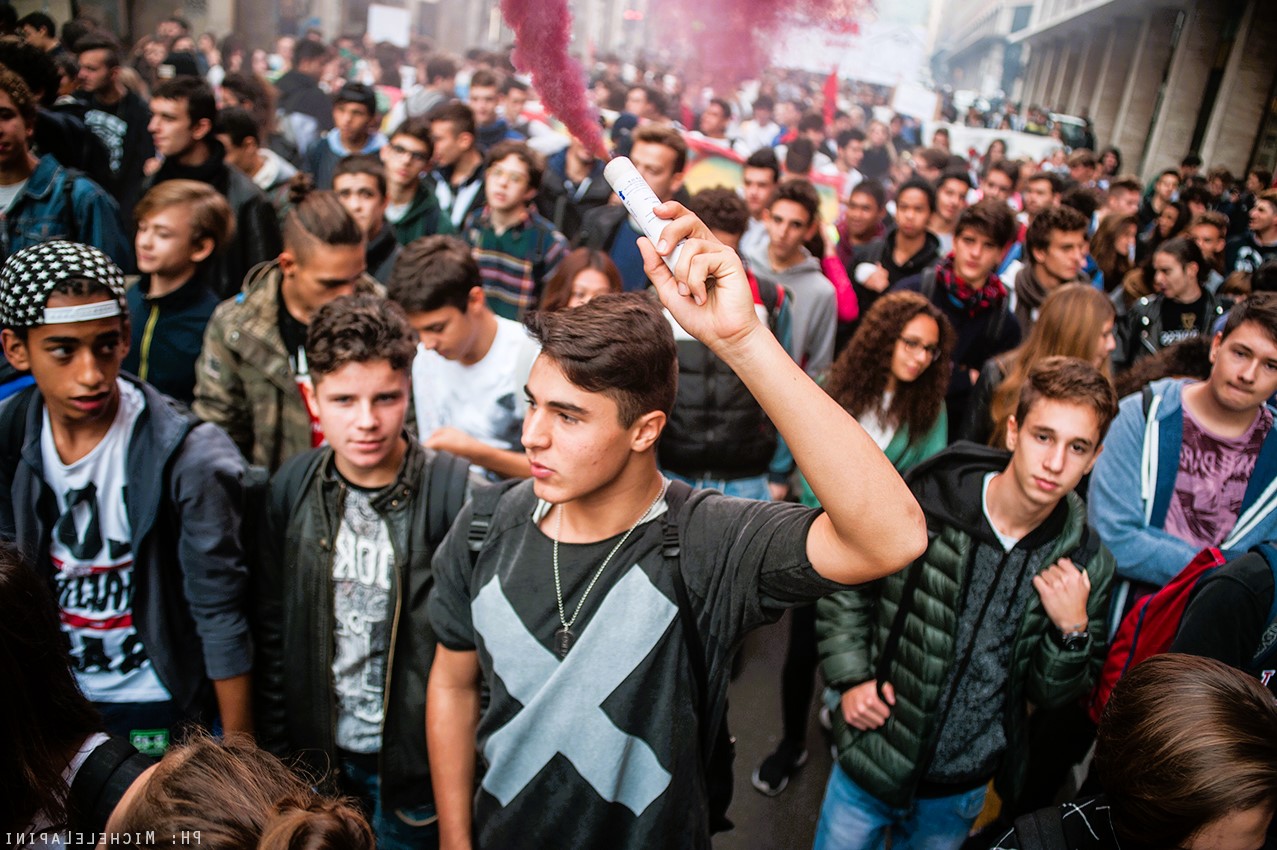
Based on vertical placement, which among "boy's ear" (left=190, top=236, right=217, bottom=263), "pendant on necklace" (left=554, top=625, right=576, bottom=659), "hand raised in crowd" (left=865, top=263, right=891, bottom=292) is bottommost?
"pendant on necklace" (left=554, top=625, right=576, bottom=659)

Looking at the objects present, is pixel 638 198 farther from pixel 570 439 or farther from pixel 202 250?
pixel 202 250

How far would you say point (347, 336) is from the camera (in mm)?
2449

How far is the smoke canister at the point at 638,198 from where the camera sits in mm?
1507

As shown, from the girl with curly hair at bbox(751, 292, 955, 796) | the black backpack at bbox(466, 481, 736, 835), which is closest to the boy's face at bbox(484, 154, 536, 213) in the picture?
the girl with curly hair at bbox(751, 292, 955, 796)

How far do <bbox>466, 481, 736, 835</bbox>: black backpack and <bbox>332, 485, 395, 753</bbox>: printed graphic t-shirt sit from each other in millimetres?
479

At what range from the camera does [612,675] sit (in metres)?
1.84

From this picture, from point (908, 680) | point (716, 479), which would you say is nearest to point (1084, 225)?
point (716, 479)

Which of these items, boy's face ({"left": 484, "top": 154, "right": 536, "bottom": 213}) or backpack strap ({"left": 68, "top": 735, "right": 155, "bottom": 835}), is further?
boy's face ({"left": 484, "top": 154, "right": 536, "bottom": 213})

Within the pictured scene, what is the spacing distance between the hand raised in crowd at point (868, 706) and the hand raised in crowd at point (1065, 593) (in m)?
0.50

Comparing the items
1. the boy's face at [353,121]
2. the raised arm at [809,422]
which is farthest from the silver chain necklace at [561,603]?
the boy's face at [353,121]

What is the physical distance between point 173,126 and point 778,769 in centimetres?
496

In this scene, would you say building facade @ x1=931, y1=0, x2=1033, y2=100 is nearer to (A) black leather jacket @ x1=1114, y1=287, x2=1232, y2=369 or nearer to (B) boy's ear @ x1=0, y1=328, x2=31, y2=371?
(A) black leather jacket @ x1=1114, y1=287, x2=1232, y2=369

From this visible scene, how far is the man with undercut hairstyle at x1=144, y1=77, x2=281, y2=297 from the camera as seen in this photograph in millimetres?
5125

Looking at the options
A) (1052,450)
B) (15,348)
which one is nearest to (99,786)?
(15,348)
